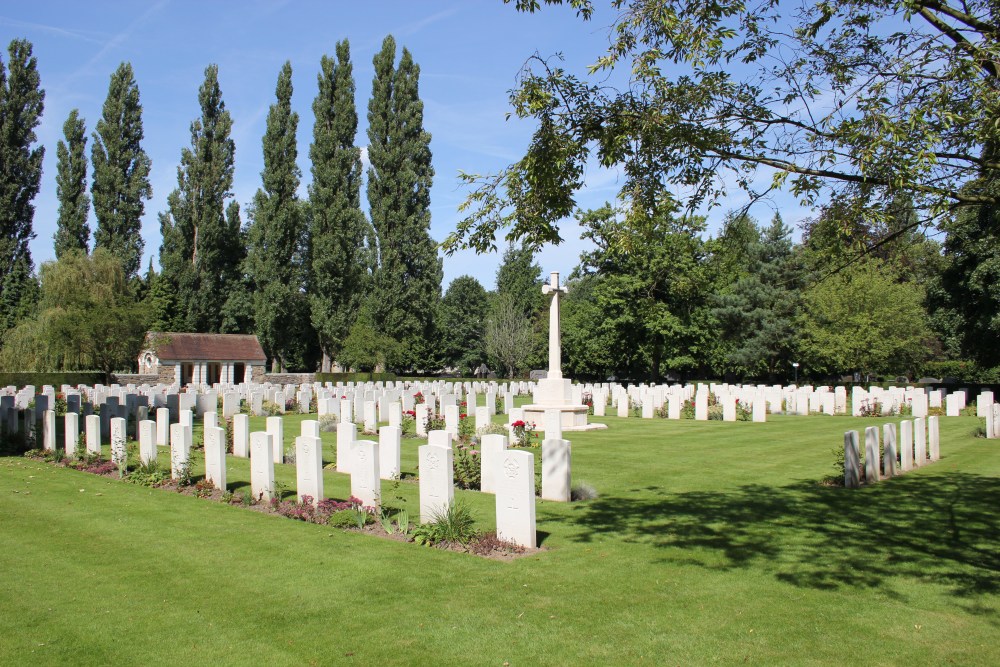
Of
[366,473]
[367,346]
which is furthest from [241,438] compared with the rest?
[367,346]

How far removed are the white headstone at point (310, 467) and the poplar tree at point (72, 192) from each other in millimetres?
45934

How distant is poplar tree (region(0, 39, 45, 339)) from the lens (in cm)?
4562

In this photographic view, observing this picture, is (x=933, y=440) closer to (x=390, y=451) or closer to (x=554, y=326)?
(x=554, y=326)

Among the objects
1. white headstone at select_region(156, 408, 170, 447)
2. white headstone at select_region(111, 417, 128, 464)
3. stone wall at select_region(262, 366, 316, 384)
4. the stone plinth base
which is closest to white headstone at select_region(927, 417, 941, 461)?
the stone plinth base

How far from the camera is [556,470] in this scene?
34.7ft

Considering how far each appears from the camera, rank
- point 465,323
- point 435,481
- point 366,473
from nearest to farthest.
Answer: point 435,481 → point 366,473 → point 465,323

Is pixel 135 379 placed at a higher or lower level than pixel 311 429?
higher

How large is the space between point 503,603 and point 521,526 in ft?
5.89

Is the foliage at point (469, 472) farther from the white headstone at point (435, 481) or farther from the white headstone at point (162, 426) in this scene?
the white headstone at point (162, 426)

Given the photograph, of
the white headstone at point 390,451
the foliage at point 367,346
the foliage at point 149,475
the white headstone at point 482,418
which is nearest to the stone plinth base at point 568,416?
the white headstone at point 482,418

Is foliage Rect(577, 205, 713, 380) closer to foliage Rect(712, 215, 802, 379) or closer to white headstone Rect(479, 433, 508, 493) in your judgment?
foliage Rect(712, 215, 802, 379)

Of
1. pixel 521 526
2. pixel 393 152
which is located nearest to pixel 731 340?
pixel 393 152

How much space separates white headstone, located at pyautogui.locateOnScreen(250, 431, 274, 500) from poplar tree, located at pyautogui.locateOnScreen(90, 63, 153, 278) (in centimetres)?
4400

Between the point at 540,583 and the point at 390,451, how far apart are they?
571 cm
